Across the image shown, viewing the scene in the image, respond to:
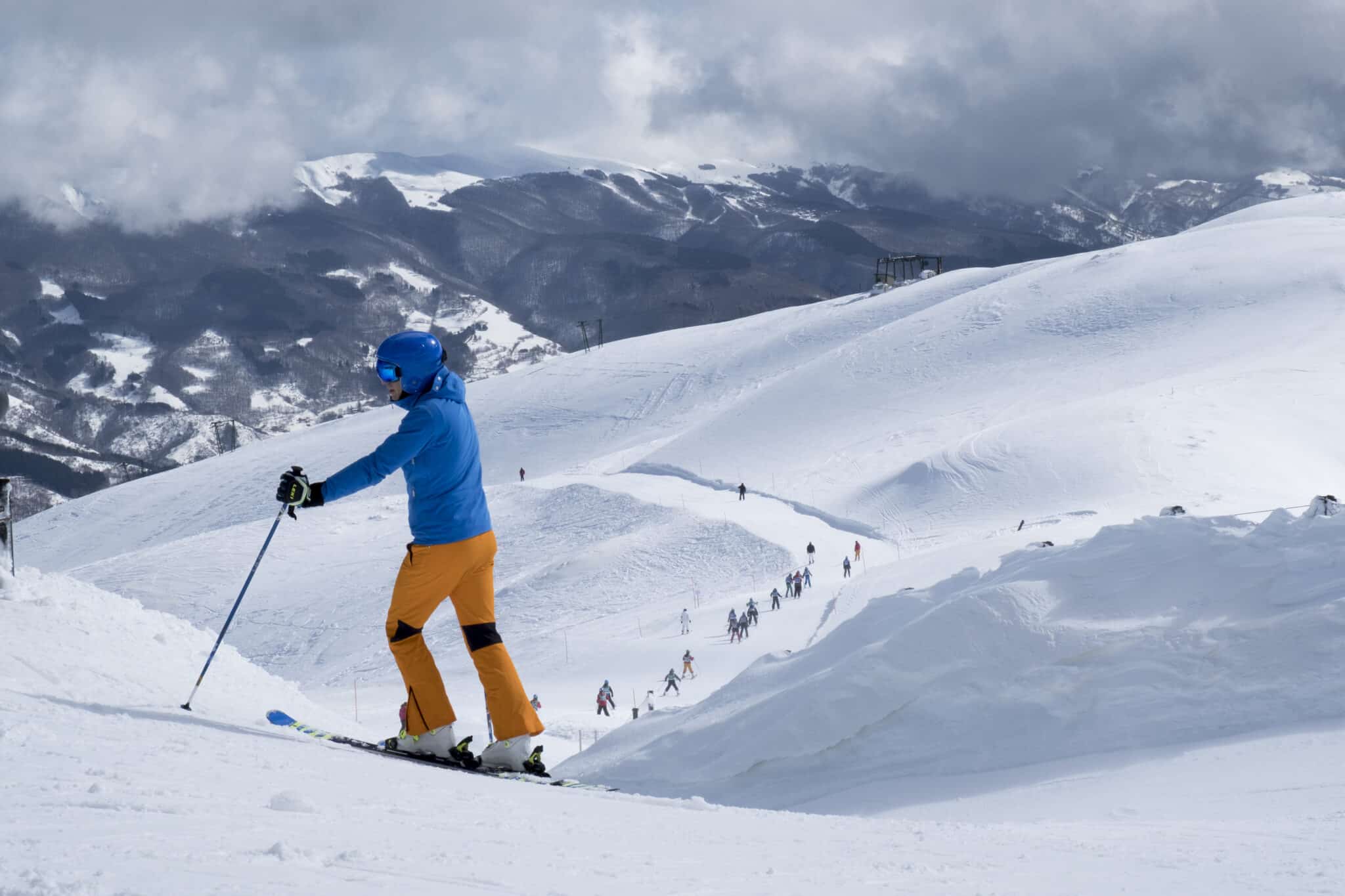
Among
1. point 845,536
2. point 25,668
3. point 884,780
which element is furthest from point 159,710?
point 845,536

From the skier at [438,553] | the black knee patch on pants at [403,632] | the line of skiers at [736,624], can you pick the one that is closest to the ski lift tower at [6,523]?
the skier at [438,553]

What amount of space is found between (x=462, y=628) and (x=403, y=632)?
0.98 feet

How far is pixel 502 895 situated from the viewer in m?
2.85

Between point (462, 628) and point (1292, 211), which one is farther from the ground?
point (1292, 211)

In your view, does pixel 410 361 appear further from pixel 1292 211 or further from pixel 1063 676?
pixel 1292 211

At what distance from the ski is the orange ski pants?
172mm

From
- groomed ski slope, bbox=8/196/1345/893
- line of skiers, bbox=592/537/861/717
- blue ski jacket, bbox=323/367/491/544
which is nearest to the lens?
groomed ski slope, bbox=8/196/1345/893

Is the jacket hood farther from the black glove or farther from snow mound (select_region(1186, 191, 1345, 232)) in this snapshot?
snow mound (select_region(1186, 191, 1345, 232))

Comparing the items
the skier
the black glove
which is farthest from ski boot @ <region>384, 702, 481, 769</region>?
the black glove

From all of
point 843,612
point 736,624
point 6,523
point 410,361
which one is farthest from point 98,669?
point 736,624

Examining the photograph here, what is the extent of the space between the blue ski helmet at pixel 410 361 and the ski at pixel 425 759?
1837 mm

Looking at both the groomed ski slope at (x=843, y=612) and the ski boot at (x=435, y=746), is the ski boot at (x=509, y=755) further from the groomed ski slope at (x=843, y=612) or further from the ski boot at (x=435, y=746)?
the groomed ski slope at (x=843, y=612)

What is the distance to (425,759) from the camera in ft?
19.0

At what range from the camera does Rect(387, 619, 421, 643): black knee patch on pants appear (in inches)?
225
